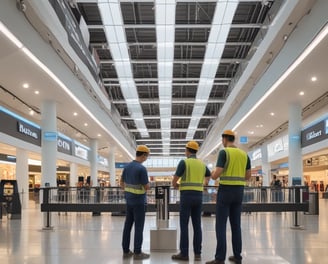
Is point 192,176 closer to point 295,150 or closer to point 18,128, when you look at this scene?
point 18,128

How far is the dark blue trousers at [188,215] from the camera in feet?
20.0

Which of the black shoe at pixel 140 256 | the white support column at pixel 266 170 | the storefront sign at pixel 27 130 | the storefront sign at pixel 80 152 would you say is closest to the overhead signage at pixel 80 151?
the storefront sign at pixel 80 152

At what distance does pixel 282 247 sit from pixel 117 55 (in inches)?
624

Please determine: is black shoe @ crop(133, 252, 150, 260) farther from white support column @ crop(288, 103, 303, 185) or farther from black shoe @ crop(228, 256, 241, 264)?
white support column @ crop(288, 103, 303, 185)

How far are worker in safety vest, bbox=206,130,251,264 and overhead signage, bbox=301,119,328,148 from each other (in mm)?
12172

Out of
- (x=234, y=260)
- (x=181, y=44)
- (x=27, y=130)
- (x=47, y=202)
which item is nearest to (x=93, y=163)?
(x=27, y=130)

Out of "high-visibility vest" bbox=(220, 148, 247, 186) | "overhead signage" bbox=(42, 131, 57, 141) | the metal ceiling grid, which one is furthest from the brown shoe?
"overhead signage" bbox=(42, 131, 57, 141)

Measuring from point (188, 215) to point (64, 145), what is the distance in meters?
19.9

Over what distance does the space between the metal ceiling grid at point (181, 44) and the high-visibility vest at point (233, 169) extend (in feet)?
36.3

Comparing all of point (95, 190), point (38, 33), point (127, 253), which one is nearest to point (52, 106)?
point (38, 33)

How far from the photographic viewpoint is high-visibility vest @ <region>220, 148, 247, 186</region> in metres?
5.66

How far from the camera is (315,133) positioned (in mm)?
17484

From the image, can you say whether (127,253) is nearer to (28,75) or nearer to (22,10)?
(22,10)

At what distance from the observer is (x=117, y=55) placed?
21.5 metres
